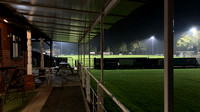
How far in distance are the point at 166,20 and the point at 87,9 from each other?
2250 mm

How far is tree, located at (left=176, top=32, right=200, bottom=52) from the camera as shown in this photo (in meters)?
35.3

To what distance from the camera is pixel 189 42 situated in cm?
3694

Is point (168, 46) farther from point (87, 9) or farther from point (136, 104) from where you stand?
point (136, 104)

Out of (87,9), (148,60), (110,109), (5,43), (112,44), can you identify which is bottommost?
(110,109)

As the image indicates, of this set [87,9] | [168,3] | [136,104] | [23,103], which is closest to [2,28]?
[23,103]

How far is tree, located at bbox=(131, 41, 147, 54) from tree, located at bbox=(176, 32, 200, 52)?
32315 mm

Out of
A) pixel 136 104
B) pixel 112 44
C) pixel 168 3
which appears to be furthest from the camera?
pixel 112 44

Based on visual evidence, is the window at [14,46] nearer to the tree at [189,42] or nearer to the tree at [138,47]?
the tree at [189,42]

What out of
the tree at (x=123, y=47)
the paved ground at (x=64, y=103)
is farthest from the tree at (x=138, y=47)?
the paved ground at (x=64, y=103)

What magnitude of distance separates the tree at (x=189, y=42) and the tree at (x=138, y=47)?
32.3m

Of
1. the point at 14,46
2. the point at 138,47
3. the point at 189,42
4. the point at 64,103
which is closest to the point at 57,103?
the point at 64,103

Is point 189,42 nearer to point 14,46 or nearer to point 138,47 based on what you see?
point 138,47

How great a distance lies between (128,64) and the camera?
1404cm

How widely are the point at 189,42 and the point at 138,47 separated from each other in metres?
35.6
